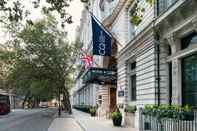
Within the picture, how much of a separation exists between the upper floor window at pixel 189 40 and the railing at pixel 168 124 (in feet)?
11.4

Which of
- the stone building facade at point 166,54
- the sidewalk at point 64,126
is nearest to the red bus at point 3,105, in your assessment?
the sidewalk at point 64,126

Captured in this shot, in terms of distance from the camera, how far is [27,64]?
6000 cm

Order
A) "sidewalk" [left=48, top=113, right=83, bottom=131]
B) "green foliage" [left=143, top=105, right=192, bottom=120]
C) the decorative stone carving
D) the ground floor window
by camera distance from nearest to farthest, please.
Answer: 1. "green foliage" [left=143, top=105, right=192, bottom=120]
2. the ground floor window
3. the decorative stone carving
4. "sidewalk" [left=48, top=113, right=83, bottom=131]

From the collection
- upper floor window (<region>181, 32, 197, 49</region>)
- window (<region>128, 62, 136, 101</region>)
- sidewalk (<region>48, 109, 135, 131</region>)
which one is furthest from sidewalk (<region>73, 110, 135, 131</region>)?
upper floor window (<region>181, 32, 197, 49</region>)

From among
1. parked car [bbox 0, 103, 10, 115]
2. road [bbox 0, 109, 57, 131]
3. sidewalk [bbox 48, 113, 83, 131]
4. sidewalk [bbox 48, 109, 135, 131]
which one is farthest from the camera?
parked car [bbox 0, 103, 10, 115]

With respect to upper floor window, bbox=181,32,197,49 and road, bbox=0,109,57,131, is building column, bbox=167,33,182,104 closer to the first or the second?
upper floor window, bbox=181,32,197,49

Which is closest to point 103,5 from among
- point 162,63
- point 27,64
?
point 27,64

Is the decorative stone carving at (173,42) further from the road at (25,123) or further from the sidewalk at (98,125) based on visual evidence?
the road at (25,123)

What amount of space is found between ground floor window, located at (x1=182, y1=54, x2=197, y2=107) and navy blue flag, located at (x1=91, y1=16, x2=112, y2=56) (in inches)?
483

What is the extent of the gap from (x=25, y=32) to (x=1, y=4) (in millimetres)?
46412

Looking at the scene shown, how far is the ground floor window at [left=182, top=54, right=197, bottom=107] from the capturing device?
61.3 ft

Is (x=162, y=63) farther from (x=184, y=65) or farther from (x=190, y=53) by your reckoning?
(x=190, y=53)

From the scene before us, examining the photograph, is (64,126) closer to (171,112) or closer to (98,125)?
(98,125)

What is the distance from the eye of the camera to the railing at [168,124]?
14147 millimetres
